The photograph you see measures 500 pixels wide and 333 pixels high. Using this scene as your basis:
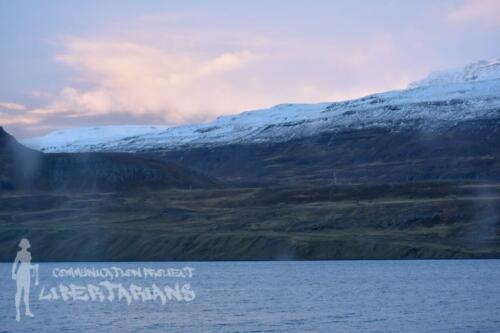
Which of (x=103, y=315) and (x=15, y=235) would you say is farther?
(x=15, y=235)

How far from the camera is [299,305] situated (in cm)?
8600

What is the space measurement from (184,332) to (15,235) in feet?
380

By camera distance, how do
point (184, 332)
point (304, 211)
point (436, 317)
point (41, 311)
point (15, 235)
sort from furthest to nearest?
1. point (304, 211)
2. point (15, 235)
3. point (41, 311)
4. point (436, 317)
5. point (184, 332)

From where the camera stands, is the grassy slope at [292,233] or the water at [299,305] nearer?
the water at [299,305]

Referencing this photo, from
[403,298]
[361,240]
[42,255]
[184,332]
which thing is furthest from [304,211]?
[184,332]

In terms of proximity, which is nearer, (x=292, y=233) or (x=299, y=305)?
(x=299, y=305)

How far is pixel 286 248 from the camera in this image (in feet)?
527

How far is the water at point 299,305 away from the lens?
71188 millimetres

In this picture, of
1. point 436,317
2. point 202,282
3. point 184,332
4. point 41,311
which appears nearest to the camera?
point 184,332

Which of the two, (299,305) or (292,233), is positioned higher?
(299,305)

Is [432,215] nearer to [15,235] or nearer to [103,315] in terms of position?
[15,235]

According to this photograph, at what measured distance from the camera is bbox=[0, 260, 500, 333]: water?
71.2 meters

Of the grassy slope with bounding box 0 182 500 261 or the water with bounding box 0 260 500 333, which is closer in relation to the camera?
the water with bounding box 0 260 500 333

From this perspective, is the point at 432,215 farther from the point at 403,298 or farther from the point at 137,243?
the point at 403,298
